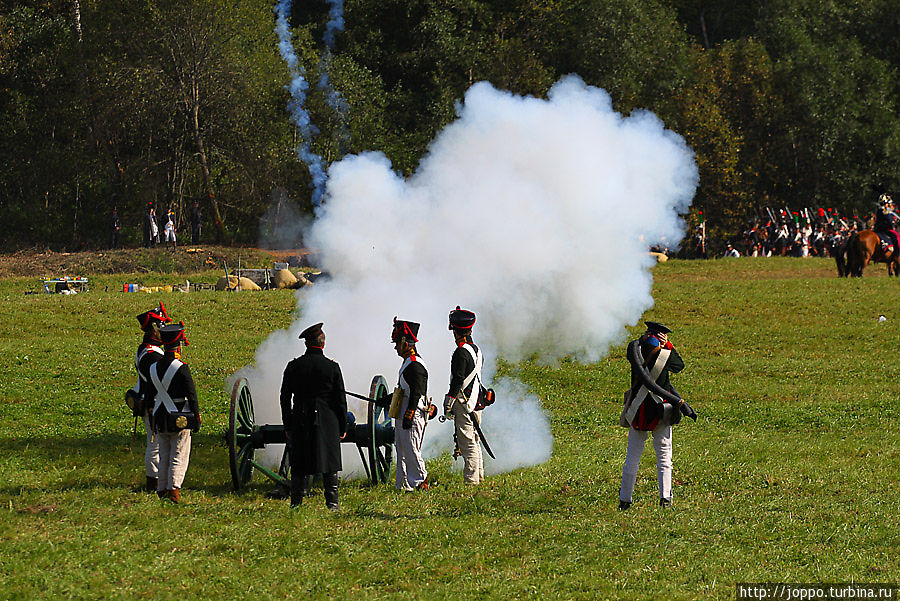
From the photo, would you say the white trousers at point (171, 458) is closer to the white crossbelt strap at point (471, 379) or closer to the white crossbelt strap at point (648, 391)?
the white crossbelt strap at point (471, 379)

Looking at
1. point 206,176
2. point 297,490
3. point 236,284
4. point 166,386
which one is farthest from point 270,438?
point 206,176

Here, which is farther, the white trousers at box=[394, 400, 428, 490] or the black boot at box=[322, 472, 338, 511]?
the white trousers at box=[394, 400, 428, 490]

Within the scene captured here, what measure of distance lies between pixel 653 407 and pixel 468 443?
249cm

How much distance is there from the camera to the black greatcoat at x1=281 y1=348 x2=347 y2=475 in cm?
1193

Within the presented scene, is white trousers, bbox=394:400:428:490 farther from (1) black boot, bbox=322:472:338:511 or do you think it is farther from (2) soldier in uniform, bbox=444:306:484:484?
(1) black boot, bbox=322:472:338:511

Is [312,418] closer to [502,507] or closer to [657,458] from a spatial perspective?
[502,507]

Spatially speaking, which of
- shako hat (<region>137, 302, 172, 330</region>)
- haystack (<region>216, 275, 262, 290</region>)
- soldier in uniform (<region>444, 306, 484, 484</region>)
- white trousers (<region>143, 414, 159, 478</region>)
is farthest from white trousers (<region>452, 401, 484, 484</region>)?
haystack (<region>216, 275, 262, 290</region>)

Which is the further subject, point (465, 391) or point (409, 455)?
point (465, 391)

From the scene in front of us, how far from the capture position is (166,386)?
12.4m

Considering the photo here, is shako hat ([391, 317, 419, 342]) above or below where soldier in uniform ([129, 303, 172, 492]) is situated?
above

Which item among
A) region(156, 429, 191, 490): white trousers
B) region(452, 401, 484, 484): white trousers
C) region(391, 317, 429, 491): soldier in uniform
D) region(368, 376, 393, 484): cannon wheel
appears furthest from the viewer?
region(452, 401, 484, 484): white trousers

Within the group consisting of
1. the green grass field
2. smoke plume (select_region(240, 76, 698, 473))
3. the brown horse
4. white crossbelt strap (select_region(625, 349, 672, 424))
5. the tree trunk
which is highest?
the tree trunk

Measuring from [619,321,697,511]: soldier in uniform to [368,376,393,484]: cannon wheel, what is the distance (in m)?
2.89

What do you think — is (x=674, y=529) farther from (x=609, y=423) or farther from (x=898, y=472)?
(x=609, y=423)
